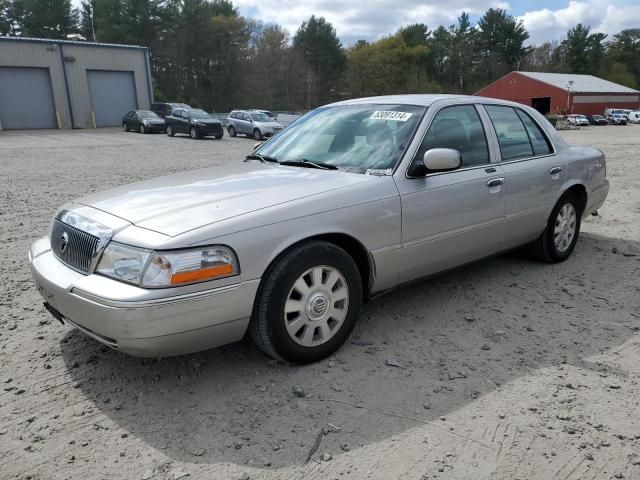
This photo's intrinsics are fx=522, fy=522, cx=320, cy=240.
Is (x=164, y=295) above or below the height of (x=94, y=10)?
below

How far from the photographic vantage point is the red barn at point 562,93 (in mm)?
57625

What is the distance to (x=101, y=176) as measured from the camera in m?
11.7

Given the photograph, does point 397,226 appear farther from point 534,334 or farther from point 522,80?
point 522,80

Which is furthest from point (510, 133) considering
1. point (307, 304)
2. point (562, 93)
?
point (562, 93)

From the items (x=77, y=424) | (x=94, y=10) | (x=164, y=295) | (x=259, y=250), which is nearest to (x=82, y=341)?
(x=77, y=424)

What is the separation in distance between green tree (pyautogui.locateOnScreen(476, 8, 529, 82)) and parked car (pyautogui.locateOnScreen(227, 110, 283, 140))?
6941 centimetres

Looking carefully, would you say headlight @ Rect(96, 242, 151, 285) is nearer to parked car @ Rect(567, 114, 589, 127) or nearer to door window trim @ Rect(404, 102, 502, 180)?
door window trim @ Rect(404, 102, 502, 180)

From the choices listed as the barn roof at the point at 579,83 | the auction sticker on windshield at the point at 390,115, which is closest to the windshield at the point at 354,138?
the auction sticker on windshield at the point at 390,115

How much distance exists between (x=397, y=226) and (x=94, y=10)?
65.5 metres

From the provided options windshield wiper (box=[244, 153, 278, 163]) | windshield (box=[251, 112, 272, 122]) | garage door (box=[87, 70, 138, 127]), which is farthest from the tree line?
windshield wiper (box=[244, 153, 278, 163])

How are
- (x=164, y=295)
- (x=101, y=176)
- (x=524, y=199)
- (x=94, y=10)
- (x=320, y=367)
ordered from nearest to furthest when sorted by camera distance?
(x=164, y=295)
(x=320, y=367)
(x=524, y=199)
(x=101, y=176)
(x=94, y=10)

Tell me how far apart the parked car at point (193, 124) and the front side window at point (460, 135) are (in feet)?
78.3

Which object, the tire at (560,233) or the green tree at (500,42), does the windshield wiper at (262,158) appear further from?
the green tree at (500,42)

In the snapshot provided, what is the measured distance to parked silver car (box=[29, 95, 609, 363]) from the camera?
2.73m
